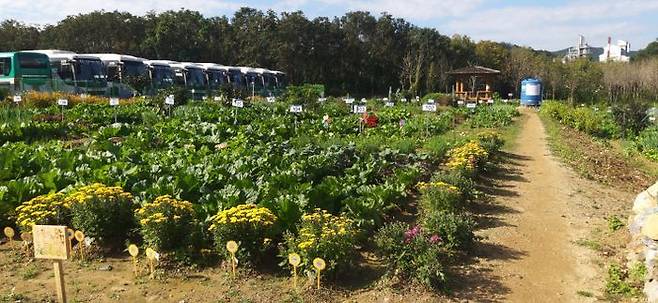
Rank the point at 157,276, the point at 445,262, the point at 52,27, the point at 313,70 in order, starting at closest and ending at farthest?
the point at 157,276 → the point at 445,262 → the point at 52,27 → the point at 313,70

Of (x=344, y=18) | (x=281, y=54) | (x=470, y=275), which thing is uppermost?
(x=344, y=18)

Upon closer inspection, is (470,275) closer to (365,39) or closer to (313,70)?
(313,70)

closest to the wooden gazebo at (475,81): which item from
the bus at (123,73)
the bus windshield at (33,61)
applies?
the bus at (123,73)

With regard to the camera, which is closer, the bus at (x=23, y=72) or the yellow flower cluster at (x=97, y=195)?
the yellow flower cluster at (x=97, y=195)

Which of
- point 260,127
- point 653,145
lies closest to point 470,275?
point 260,127

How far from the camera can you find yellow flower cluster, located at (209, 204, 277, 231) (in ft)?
20.6

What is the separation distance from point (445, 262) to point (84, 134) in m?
13.9

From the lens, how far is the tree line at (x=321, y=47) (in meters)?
53.7

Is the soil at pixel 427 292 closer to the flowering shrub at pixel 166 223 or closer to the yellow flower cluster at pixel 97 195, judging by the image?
the flowering shrub at pixel 166 223

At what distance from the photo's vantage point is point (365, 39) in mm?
65688

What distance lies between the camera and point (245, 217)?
6.34m

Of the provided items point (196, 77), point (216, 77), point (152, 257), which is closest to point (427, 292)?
point (152, 257)

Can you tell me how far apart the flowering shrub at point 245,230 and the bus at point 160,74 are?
1174 inches

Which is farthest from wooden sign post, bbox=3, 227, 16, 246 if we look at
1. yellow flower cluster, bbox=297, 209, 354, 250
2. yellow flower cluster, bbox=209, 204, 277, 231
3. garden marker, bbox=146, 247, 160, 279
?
yellow flower cluster, bbox=297, 209, 354, 250
